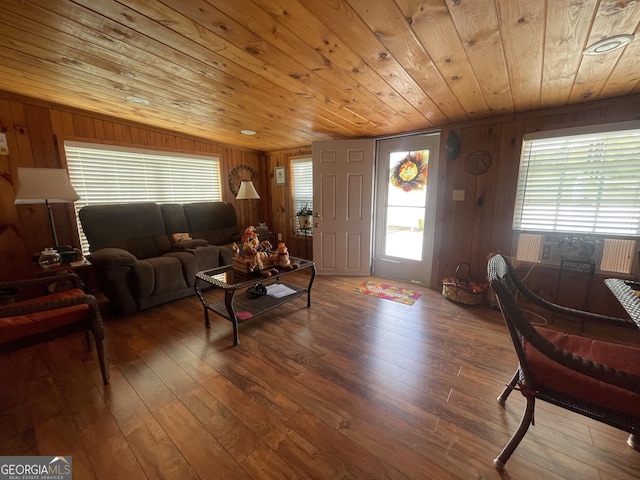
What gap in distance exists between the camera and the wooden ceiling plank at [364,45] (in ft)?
3.73

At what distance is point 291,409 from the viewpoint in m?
1.49

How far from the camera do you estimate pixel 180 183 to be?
384cm

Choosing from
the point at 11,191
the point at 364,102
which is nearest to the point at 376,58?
the point at 364,102

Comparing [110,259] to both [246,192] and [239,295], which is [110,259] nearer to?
[239,295]

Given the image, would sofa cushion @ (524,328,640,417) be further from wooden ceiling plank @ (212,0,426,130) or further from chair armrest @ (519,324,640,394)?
wooden ceiling plank @ (212,0,426,130)

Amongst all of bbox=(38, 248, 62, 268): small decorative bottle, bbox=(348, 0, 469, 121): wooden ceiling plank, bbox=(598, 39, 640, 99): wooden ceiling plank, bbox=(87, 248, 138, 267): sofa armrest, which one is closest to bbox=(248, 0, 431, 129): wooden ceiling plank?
bbox=(348, 0, 469, 121): wooden ceiling plank

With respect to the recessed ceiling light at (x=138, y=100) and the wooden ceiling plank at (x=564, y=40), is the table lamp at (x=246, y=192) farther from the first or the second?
the wooden ceiling plank at (x=564, y=40)

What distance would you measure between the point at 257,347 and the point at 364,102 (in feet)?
7.55

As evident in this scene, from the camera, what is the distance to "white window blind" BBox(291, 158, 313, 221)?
4461mm

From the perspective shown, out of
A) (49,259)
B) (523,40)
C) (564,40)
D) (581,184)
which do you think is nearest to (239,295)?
(49,259)

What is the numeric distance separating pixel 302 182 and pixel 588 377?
13.4 feet

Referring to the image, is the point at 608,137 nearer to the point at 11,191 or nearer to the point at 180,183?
the point at 180,183

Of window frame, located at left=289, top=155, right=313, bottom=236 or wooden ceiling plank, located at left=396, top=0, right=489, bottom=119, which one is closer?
wooden ceiling plank, located at left=396, top=0, right=489, bottom=119

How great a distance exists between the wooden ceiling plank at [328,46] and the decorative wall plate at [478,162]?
1.19m
